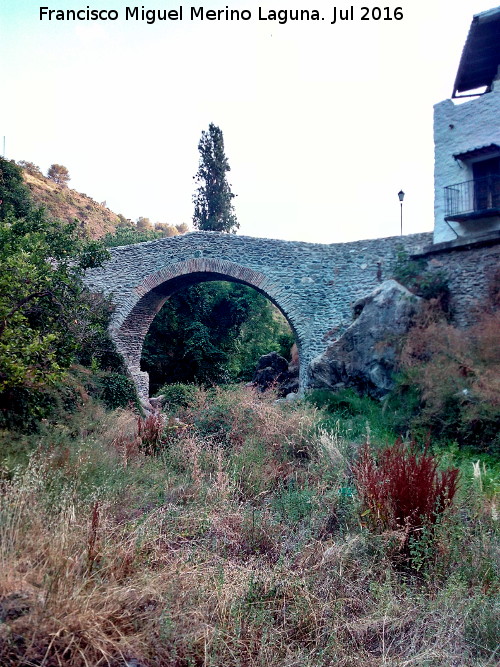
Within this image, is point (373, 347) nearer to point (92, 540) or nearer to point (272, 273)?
point (272, 273)

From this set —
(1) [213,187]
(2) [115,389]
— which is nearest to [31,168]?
(1) [213,187]

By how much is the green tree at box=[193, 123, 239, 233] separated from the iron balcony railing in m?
11.7

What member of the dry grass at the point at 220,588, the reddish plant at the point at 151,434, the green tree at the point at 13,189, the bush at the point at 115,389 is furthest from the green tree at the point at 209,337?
the dry grass at the point at 220,588

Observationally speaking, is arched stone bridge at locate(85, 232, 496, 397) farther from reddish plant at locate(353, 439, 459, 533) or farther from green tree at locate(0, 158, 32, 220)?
reddish plant at locate(353, 439, 459, 533)

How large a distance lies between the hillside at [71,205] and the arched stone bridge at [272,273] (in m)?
12.1

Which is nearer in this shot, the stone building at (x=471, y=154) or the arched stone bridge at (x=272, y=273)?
the stone building at (x=471, y=154)

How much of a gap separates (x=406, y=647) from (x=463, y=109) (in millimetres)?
11819

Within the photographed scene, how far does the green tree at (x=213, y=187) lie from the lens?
2138cm

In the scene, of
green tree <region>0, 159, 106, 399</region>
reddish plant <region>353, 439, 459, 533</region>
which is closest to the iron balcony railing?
green tree <region>0, 159, 106, 399</region>

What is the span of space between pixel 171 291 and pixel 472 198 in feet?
27.4

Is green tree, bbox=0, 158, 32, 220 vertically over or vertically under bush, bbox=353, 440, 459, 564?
over

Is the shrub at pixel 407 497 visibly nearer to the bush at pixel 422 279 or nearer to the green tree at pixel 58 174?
the bush at pixel 422 279

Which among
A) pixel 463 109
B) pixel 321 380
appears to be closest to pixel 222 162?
pixel 463 109

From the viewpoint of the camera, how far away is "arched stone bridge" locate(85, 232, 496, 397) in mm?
12797
